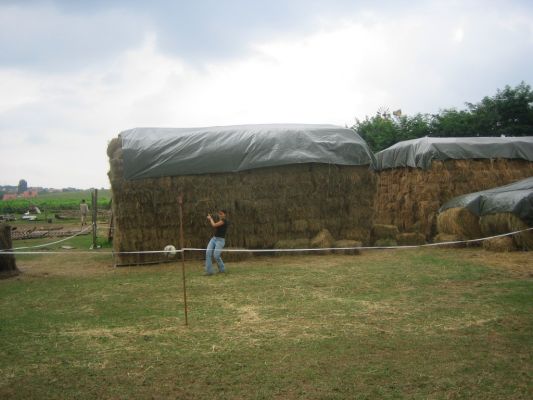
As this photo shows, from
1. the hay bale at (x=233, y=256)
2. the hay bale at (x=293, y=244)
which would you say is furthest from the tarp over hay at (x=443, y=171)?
the hay bale at (x=233, y=256)

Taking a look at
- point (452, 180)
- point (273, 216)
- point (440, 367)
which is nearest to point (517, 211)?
point (452, 180)

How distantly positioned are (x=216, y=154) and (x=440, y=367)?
9912 mm

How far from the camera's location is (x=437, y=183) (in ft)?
54.5

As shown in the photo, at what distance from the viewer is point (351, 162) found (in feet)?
47.7

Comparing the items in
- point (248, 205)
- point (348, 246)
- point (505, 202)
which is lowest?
point (348, 246)

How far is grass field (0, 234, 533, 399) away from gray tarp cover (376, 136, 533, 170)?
269 inches

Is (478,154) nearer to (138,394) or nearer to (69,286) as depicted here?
(69,286)

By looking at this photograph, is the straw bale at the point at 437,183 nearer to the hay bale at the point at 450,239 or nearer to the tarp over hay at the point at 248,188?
the hay bale at the point at 450,239

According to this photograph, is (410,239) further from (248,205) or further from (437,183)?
(248,205)

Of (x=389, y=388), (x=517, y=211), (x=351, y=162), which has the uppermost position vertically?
(x=351, y=162)

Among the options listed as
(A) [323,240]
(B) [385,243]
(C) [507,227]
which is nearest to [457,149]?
(B) [385,243]

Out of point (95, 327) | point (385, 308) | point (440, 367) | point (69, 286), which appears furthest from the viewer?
point (69, 286)

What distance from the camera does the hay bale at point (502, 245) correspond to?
12.4 m

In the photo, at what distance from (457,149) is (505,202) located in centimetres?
431
